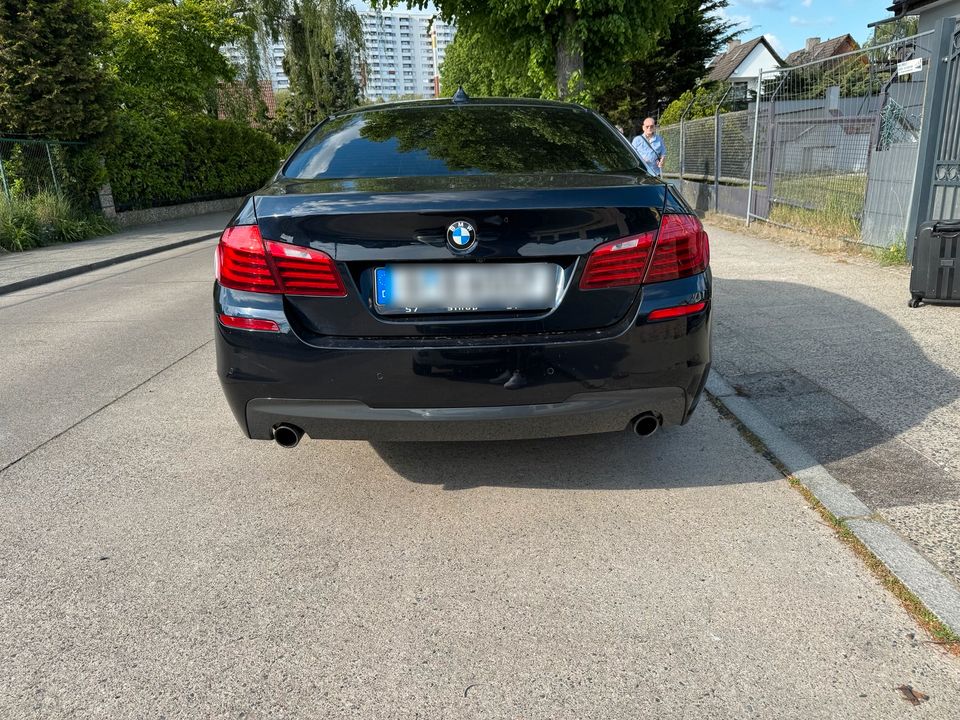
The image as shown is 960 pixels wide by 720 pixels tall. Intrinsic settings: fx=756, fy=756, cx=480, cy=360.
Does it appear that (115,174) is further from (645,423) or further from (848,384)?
(645,423)

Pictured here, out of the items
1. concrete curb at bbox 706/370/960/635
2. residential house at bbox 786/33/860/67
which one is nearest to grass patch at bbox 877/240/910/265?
concrete curb at bbox 706/370/960/635

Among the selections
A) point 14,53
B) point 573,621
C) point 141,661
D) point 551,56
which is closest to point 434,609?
point 573,621

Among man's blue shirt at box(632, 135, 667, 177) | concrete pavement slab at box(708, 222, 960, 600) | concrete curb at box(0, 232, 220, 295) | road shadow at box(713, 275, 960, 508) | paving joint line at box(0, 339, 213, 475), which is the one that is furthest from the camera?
man's blue shirt at box(632, 135, 667, 177)

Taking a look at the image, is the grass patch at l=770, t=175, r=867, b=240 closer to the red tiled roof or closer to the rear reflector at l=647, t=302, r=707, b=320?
the rear reflector at l=647, t=302, r=707, b=320

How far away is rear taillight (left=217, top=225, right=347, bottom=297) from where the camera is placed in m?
2.65

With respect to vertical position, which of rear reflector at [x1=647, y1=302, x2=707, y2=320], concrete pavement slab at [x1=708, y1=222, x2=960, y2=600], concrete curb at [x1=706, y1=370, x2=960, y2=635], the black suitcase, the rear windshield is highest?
the rear windshield

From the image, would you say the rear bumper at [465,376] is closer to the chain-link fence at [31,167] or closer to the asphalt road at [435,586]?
the asphalt road at [435,586]

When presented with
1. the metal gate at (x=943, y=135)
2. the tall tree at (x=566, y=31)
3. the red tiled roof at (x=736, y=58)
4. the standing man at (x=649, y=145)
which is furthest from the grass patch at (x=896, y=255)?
the red tiled roof at (x=736, y=58)

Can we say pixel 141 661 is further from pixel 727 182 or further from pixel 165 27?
pixel 165 27

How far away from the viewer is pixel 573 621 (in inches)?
92.8

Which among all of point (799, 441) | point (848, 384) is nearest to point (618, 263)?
point (799, 441)

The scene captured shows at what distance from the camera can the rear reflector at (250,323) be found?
8.92ft

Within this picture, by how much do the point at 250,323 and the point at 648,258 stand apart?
146cm

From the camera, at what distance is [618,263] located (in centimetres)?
267
